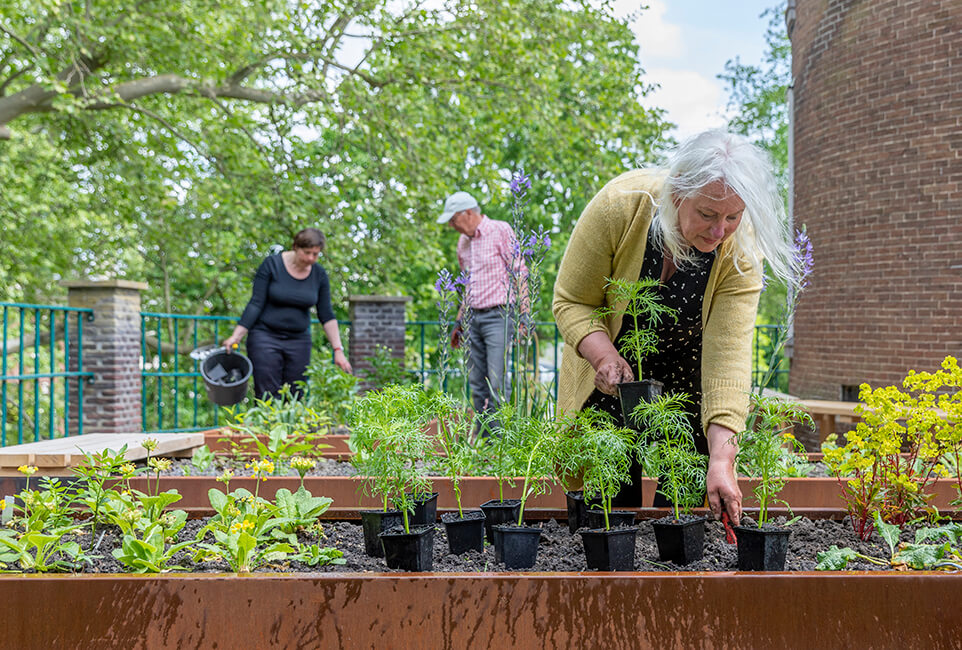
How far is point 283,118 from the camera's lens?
9.06 m

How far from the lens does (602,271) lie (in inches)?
79.3

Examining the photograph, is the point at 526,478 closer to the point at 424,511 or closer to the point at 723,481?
the point at 424,511

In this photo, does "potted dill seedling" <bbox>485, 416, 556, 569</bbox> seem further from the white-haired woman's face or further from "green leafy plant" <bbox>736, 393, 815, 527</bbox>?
the white-haired woman's face

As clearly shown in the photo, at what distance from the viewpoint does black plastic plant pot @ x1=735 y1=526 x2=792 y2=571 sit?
1565 millimetres

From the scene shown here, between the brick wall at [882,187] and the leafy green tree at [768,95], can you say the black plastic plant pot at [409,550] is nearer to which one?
the brick wall at [882,187]

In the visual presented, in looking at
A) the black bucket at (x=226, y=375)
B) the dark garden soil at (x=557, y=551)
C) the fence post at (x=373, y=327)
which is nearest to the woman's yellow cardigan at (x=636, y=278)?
the dark garden soil at (x=557, y=551)

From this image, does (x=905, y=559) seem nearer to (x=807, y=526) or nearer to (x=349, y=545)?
(x=807, y=526)

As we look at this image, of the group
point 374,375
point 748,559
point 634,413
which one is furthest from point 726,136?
point 374,375

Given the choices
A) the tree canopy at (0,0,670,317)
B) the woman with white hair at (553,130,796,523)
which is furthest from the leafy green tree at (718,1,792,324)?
the woman with white hair at (553,130,796,523)

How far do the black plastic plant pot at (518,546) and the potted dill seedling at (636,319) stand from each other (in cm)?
36

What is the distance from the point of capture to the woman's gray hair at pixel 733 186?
1631 millimetres

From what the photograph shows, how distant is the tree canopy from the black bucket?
383 centimetres

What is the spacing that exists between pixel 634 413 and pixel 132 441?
2.48 m

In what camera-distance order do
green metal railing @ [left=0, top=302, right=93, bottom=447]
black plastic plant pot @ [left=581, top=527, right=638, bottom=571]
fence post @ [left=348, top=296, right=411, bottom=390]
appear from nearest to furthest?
black plastic plant pot @ [left=581, top=527, right=638, bottom=571] → green metal railing @ [left=0, top=302, right=93, bottom=447] → fence post @ [left=348, top=296, right=411, bottom=390]
